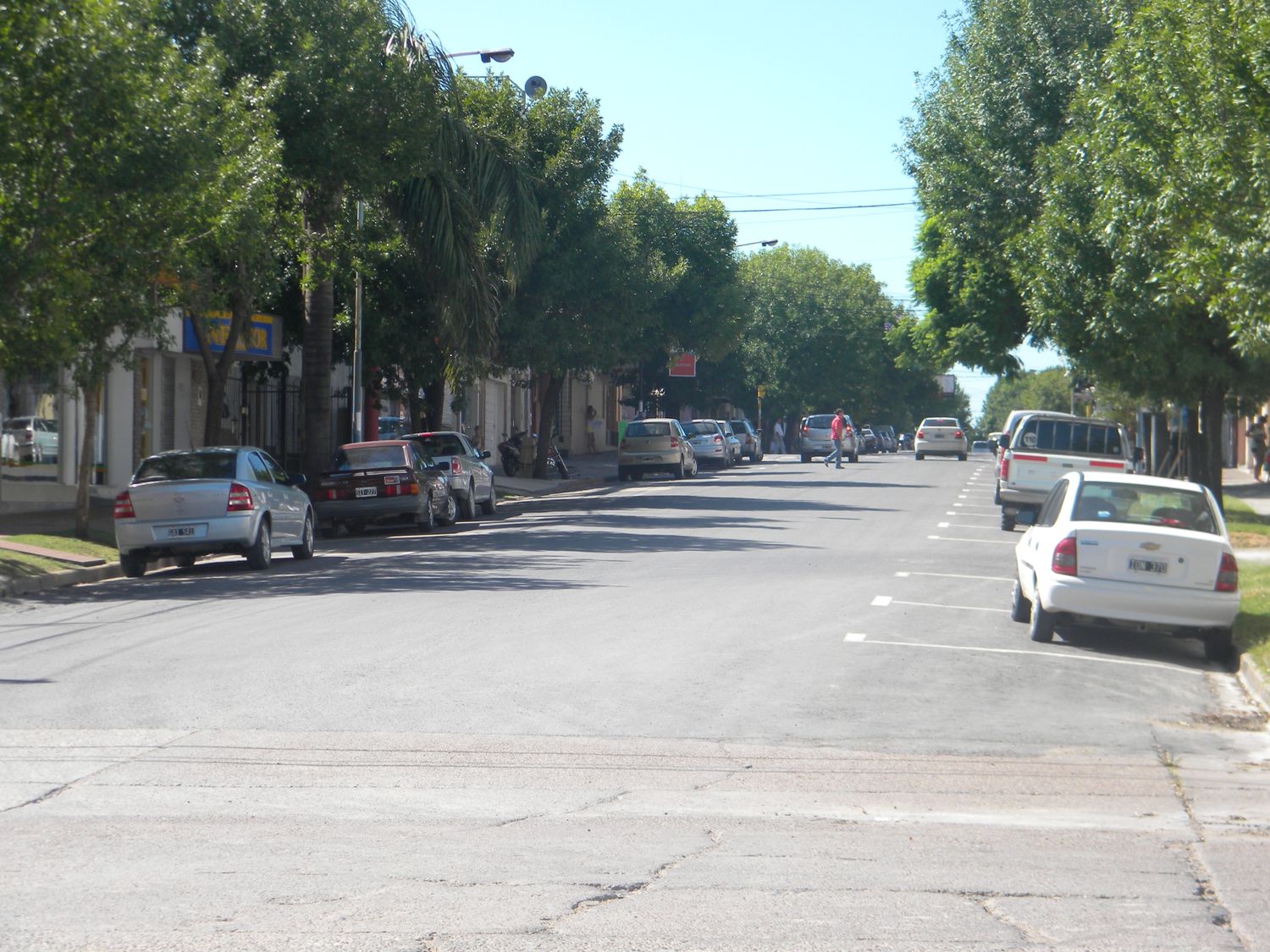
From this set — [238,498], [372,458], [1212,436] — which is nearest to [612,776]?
[238,498]

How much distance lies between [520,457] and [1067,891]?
40985mm

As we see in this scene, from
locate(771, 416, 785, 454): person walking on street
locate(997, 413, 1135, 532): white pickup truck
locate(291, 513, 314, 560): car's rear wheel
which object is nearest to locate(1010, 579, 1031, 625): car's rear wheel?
locate(291, 513, 314, 560): car's rear wheel

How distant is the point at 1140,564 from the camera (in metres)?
12.8

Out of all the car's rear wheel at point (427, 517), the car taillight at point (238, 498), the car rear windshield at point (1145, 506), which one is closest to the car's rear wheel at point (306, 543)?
the car taillight at point (238, 498)

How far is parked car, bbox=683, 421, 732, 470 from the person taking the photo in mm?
55469

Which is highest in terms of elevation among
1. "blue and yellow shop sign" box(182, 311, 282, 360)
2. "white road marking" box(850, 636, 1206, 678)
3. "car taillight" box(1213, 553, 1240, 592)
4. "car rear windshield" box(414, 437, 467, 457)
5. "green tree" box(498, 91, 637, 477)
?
"green tree" box(498, 91, 637, 477)

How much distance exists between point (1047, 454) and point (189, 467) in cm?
1461

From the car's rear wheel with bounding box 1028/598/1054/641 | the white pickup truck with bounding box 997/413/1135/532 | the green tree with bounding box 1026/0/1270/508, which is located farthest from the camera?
the white pickup truck with bounding box 997/413/1135/532

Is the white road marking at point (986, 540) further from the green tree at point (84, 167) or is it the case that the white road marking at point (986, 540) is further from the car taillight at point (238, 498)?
the green tree at point (84, 167)

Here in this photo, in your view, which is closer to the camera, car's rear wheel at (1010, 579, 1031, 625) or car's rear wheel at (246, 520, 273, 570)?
car's rear wheel at (1010, 579, 1031, 625)

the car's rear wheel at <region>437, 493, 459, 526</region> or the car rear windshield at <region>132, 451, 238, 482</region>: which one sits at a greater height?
the car rear windshield at <region>132, 451, 238, 482</region>

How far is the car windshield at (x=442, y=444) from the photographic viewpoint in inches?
1159

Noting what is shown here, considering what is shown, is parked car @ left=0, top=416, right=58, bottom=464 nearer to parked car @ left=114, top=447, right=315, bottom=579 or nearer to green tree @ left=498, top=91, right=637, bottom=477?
parked car @ left=114, top=447, right=315, bottom=579

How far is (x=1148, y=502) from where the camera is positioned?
13.4 metres
